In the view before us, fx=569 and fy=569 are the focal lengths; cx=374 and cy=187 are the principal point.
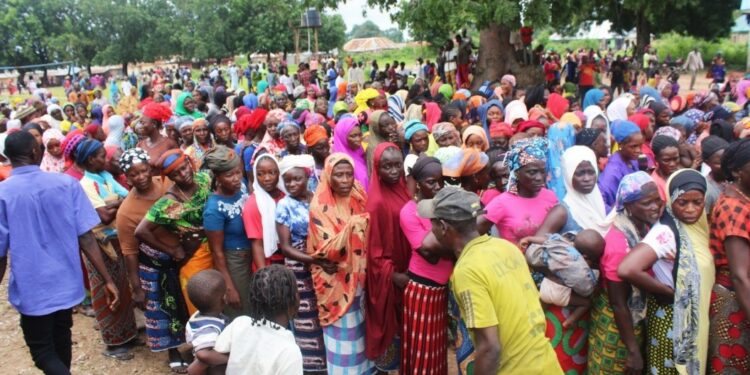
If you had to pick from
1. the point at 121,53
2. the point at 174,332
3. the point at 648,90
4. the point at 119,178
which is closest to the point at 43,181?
the point at 174,332

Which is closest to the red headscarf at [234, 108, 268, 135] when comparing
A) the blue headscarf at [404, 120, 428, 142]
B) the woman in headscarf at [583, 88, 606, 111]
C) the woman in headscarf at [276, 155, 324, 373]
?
the blue headscarf at [404, 120, 428, 142]

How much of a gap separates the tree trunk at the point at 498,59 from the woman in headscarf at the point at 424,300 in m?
11.4

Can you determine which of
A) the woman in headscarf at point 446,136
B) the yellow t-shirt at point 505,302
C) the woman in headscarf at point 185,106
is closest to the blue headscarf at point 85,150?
the woman in headscarf at point 446,136

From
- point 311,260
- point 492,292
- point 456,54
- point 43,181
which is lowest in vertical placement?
point 311,260

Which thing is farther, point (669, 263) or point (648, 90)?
point (648, 90)

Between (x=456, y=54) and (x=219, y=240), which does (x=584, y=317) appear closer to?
(x=219, y=240)

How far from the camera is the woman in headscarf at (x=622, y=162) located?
452 centimetres

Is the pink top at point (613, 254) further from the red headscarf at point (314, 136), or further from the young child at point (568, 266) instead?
the red headscarf at point (314, 136)

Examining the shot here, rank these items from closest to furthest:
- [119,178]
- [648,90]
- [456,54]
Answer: [119,178], [648,90], [456,54]

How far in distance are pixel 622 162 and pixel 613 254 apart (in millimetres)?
2032

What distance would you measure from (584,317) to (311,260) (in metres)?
1.64

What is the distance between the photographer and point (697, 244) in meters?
2.84

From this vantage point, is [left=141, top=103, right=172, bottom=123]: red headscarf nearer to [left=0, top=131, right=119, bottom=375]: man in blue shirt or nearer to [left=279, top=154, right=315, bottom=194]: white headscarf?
[left=0, top=131, right=119, bottom=375]: man in blue shirt

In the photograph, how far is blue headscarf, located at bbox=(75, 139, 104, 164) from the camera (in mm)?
4570
